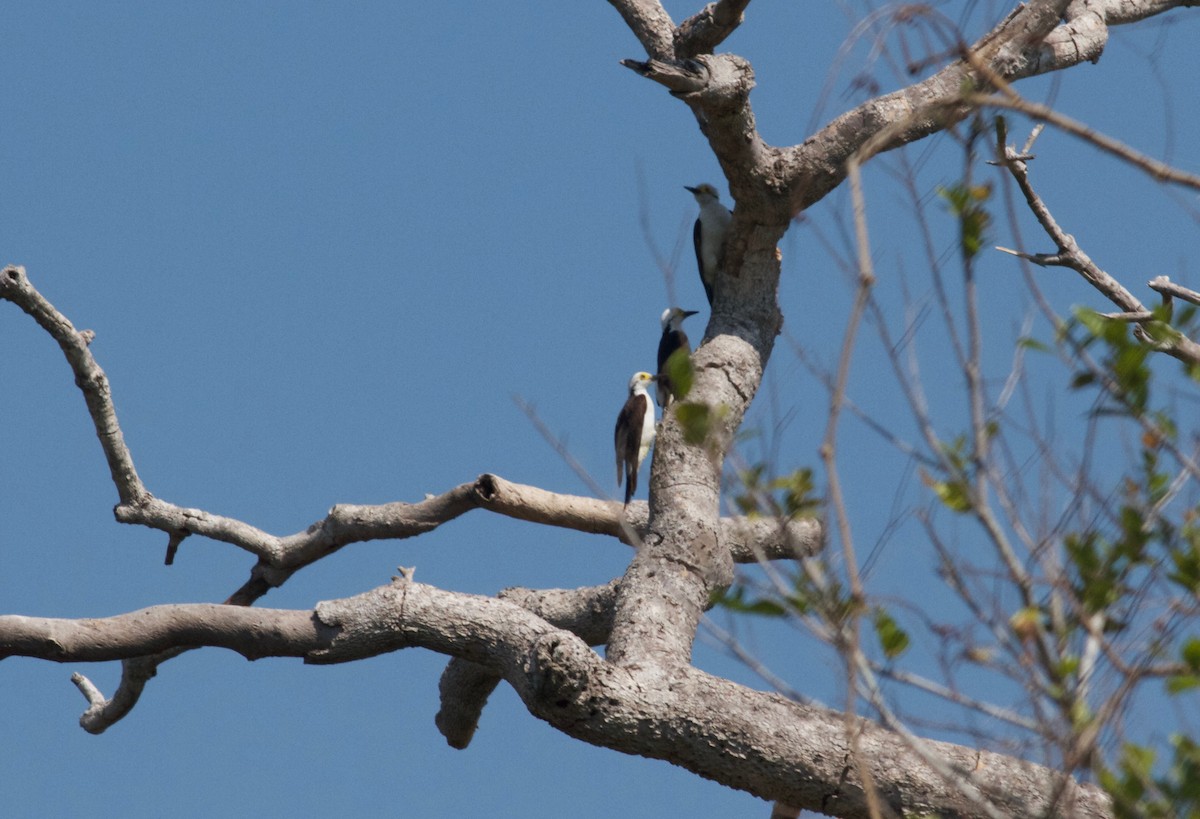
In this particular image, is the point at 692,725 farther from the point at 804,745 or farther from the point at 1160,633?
the point at 1160,633

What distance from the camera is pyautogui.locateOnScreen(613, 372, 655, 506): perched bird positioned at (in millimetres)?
7242

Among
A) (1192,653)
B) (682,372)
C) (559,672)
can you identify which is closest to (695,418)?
(682,372)

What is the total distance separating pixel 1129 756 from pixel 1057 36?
4.56 metres

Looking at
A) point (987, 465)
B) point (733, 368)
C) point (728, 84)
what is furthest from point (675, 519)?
point (987, 465)

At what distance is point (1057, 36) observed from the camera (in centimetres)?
564

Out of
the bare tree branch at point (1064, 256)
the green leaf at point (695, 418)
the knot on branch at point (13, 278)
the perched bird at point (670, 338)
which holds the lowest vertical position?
the green leaf at point (695, 418)

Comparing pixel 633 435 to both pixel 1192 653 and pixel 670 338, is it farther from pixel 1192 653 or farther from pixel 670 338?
pixel 1192 653

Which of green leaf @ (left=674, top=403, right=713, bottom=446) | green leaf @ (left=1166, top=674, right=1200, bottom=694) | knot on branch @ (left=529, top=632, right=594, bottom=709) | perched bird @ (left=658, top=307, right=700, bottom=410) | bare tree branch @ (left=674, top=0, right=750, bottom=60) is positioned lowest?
green leaf @ (left=1166, top=674, right=1200, bottom=694)

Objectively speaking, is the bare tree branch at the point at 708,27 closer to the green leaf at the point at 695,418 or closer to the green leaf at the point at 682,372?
the green leaf at the point at 682,372

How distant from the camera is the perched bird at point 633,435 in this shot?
23.8 feet

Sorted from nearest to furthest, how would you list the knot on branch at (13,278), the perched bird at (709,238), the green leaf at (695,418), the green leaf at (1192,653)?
the green leaf at (1192,653), the green leaf at (695,418), the knot on branch at (13,278), the perched bird at (709,238)

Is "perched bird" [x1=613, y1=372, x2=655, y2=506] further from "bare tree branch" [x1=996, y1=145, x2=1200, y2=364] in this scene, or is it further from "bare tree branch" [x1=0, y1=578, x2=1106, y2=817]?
"bare tree branch" [x1=0, y1=578, x2=1106, y2=817]

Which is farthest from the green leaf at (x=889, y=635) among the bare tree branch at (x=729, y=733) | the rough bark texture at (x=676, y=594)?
the bare tree branch at (x=729, y=733)

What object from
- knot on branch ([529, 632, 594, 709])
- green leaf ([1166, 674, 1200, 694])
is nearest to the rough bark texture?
knot on branch ([529, 632, 594, 709])
